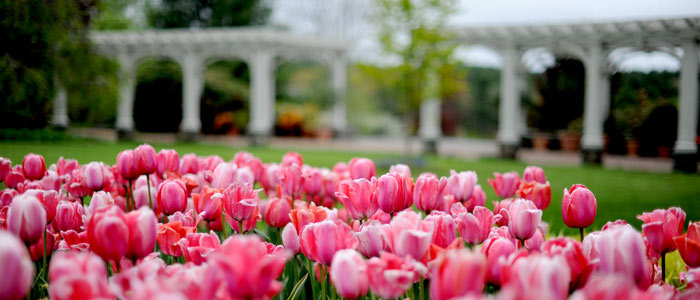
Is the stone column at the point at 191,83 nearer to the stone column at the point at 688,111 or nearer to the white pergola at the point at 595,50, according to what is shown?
the white pergola at the point at 595,50

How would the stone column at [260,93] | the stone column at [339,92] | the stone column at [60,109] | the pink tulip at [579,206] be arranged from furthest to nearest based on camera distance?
the stone column at [339,92] → the stone column at [260,93] → the stone column at [60,109] → the pink tulip at [579,206]

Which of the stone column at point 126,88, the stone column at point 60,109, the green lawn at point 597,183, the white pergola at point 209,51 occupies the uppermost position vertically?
the white pergola at point 209,51

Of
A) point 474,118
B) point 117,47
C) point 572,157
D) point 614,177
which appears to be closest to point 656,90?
point 572,157

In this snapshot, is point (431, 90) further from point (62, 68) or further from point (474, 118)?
point (474, 118)

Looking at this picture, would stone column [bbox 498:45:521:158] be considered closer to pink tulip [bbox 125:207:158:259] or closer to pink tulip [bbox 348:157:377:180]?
pink tulip [bbox 348:157:377:180]

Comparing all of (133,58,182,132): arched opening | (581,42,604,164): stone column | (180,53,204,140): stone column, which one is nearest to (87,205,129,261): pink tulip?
(581,42,604,164): stone column

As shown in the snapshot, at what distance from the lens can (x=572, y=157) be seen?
50.0 ft

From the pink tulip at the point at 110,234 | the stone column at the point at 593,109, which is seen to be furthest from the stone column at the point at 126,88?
the stone column at the point at 593,109

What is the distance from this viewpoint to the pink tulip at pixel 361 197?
123cm

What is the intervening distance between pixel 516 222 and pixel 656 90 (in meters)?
16.7

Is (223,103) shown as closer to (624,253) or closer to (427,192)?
(427,192)

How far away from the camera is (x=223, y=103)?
67.4 ft

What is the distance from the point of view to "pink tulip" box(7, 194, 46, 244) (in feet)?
3.22

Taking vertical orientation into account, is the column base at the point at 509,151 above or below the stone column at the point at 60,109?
below
